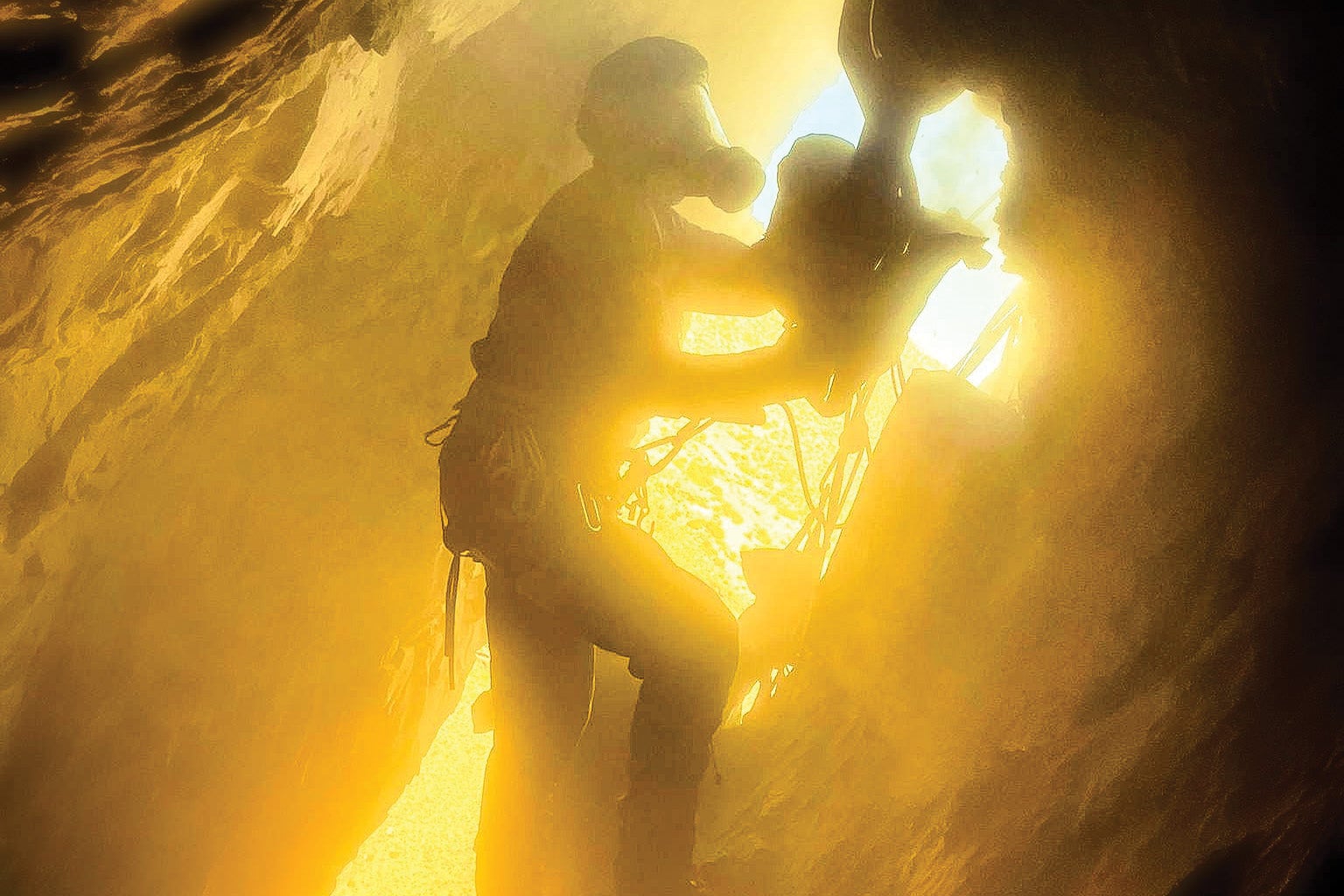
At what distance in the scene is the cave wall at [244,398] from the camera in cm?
196

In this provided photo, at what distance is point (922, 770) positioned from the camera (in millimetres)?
2820

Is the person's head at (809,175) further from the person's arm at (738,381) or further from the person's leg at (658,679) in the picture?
the person's leg at (658,679)

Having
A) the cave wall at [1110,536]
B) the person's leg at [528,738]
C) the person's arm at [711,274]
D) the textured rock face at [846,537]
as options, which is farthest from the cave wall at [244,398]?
the cave wall at [1110,536]

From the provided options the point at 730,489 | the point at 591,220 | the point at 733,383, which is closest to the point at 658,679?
the point at 733,383

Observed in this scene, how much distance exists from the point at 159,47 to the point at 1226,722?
329 cm

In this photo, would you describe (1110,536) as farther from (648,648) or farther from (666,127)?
(666,127)

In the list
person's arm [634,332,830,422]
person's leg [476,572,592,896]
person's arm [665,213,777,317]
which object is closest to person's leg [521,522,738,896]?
person's leg [476,572,592,896]

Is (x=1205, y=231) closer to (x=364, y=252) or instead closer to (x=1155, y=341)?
(x=1155, y=341)

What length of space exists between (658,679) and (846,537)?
1082 millimetres

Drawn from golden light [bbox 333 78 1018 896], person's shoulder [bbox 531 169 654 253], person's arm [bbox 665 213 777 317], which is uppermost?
person's shoulder [bbox 531 169 654 253]

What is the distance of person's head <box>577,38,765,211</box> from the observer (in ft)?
8.30

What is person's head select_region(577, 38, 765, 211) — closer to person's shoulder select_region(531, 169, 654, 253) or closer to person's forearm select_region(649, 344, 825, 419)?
person's shoulder select_region(531, 169, 654, 253)

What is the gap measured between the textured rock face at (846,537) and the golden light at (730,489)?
1.85ft

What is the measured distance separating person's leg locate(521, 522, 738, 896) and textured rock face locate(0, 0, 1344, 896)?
1.98 ft
